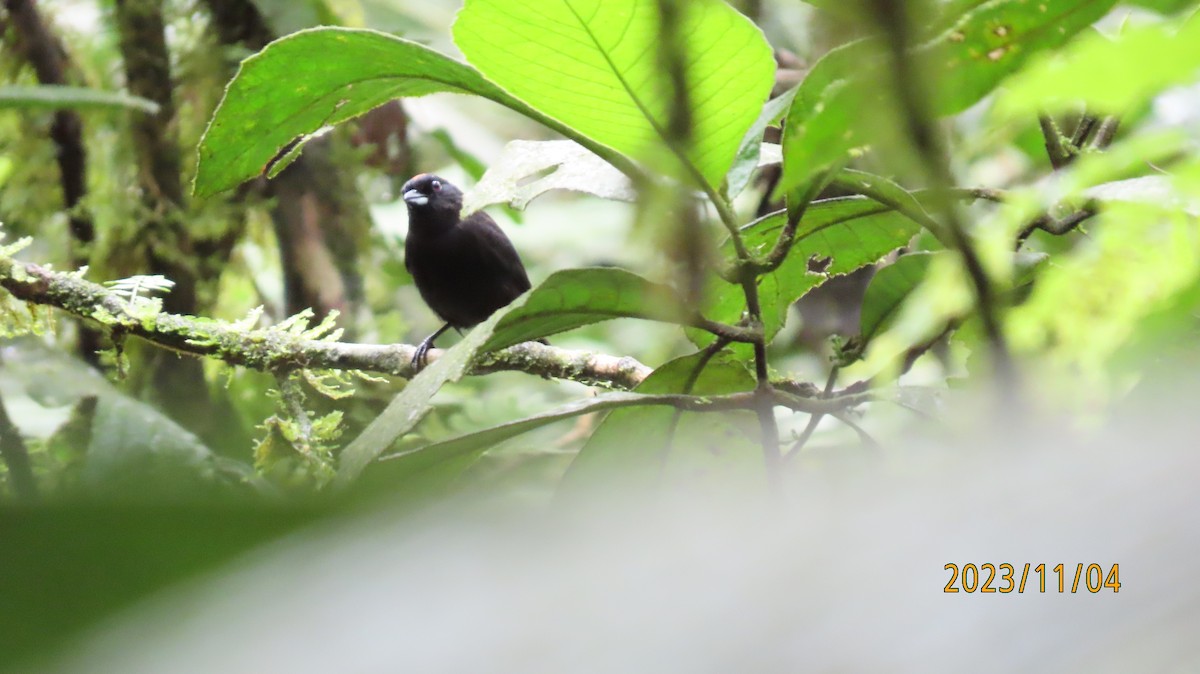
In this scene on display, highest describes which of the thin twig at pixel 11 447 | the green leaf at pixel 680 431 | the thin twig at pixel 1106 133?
the thin twig at pixel 1106 133

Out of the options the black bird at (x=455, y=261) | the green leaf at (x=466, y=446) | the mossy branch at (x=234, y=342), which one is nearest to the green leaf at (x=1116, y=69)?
the green leaf at (x=466, y=446)

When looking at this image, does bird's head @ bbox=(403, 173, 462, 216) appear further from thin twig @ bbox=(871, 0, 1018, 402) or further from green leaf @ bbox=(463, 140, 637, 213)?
thin twig @ bbox=(871, 0, 1018, 402)

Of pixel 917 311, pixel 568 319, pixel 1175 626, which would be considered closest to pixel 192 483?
pixel 1175 626

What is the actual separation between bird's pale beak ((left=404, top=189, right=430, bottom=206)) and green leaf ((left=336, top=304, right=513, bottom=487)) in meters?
2.75

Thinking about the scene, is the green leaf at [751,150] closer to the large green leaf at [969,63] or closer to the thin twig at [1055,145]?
the large green leaf at [969,63]

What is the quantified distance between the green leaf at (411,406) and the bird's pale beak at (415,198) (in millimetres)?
2749

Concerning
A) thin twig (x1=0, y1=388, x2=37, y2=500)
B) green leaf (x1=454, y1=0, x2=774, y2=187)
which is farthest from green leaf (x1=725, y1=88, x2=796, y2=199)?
thin twig (x1=0, y1=388, x2=37, y2=500)

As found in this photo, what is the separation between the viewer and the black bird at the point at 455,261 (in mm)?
3881

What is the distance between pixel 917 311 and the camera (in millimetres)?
1475

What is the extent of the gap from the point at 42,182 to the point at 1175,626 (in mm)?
3801

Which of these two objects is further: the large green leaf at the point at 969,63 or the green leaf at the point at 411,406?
the green leaf at the point at 411,406

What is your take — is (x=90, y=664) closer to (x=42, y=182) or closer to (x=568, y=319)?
(x=568, y=319)

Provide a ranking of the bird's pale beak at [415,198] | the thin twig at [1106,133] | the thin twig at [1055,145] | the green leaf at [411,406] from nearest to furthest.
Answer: the green leaf at [411,406], the thin twig at [1055,145], the thin twig at [1106,133], the bird's pale beak at [415,198]

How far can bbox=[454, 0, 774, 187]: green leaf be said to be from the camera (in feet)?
3.83
